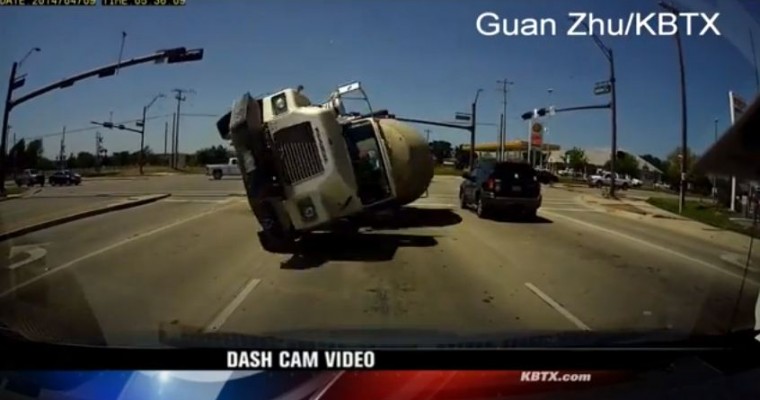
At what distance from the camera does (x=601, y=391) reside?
2.95m

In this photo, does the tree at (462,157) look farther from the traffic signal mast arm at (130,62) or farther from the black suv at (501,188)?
the traffic signal mast arm at (130,62)

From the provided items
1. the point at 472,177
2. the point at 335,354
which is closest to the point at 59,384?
the point at 335,354

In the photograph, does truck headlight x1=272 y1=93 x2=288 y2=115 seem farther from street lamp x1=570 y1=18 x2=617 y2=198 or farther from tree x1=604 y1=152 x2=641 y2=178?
tree x1=604 y1=152 x2=641 y2=178

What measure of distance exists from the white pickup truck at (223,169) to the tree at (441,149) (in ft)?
2.67

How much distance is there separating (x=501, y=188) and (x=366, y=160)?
0.71 meters

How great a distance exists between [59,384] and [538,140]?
86.4 inches

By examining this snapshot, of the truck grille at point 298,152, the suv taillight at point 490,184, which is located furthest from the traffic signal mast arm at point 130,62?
the suv taillight at point 490,184

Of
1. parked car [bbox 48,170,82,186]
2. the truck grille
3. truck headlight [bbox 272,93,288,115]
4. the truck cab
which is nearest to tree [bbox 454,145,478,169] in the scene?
the truck cab

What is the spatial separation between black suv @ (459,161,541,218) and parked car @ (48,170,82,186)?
1.65 metres

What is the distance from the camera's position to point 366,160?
291cm

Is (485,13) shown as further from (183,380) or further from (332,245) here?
(183,380)

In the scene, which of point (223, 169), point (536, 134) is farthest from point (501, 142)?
point (223, 169)

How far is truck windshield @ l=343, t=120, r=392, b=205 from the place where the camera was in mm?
2896

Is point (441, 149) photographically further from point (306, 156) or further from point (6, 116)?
point (6, 116)
